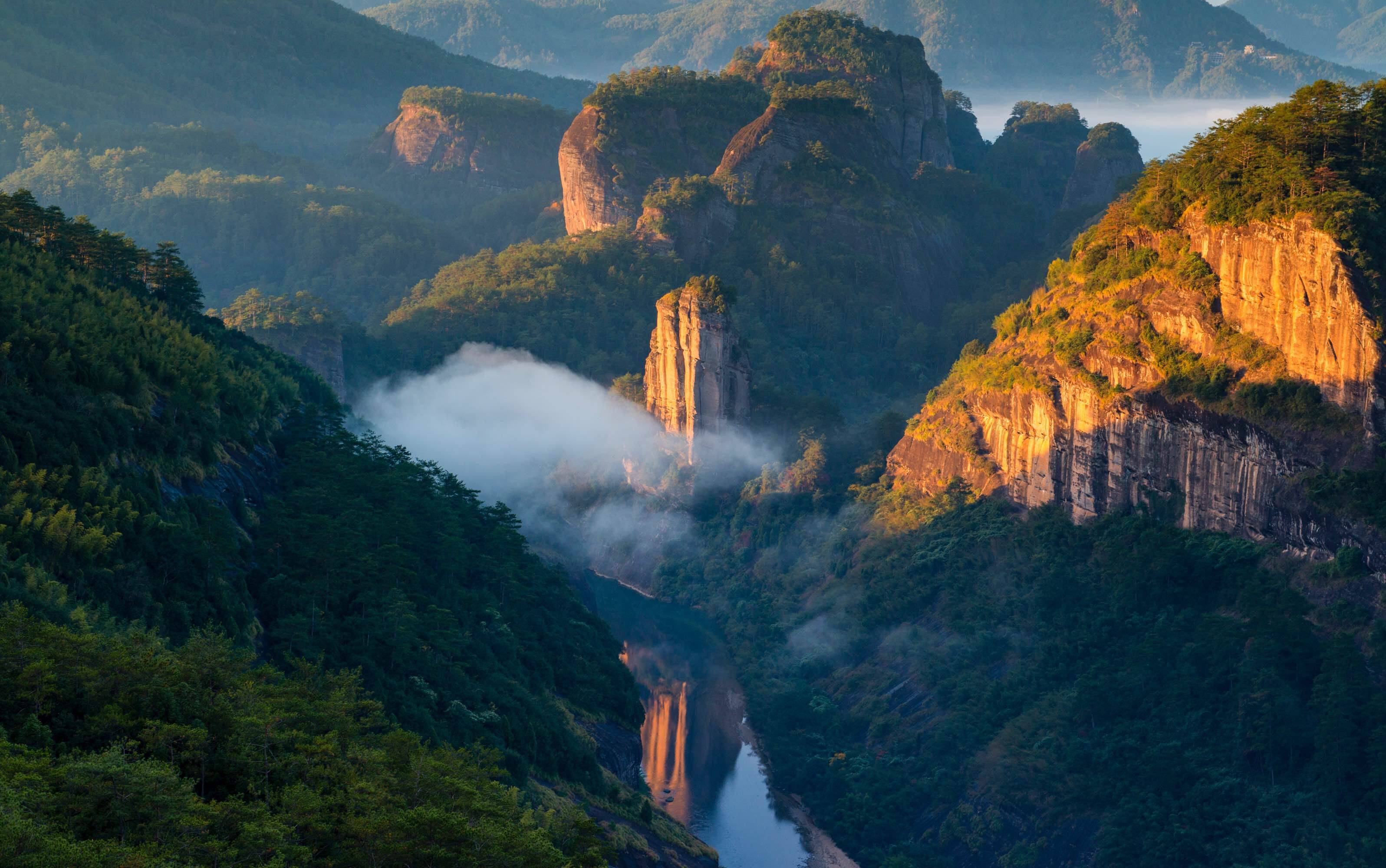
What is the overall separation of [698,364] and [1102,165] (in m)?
60.5

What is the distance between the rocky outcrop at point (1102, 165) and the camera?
490 feet

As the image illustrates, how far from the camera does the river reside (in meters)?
71.0

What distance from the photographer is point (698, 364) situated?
343 ft

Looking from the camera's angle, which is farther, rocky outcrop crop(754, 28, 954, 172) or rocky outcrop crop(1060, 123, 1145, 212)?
rocky outcrop crop(1060, 123, 1145, 212)

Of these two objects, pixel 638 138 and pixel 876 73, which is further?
pixel 876 73

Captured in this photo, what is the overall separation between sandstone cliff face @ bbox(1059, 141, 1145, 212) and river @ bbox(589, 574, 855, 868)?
66.8 meters

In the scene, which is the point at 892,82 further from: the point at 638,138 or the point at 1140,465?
the point at 1140,465

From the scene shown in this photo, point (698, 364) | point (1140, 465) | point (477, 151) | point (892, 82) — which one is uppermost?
point (892, 82)

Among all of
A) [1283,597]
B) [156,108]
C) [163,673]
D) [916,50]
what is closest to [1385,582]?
[1283,597]

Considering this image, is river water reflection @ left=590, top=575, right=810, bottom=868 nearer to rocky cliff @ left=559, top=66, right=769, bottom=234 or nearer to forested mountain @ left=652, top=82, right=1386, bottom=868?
forested mountain @ left=652, top=82, right=1386, bottom=868

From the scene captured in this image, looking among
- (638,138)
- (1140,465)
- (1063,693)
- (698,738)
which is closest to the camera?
(1063,693)

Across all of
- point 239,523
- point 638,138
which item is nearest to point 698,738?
point 239,523

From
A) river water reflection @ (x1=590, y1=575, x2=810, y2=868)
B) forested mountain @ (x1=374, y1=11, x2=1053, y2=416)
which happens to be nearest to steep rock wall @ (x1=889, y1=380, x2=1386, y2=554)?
river water reflection @ (x1=590, y1=575, x2=810, y2=868)

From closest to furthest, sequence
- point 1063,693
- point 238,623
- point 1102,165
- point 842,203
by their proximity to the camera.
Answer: point 238,623 < point 1063,693 < point 842,203 < point 1102,165
